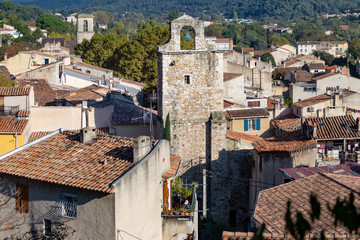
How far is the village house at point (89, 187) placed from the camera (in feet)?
51.8

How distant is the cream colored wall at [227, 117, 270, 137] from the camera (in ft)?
115

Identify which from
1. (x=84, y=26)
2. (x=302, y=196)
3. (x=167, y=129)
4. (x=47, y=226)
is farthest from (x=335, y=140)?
(x=84, y=26)

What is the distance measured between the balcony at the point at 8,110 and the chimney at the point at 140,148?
10898mm

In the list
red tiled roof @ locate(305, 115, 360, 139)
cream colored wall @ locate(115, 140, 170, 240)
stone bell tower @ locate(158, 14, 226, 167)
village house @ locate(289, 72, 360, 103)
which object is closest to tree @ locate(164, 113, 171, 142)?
stone bell tower @ locate(158, 14, 226, 167)

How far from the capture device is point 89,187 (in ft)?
51.5

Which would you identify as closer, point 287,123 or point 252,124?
point 287,123

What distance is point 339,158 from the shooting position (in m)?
24.8

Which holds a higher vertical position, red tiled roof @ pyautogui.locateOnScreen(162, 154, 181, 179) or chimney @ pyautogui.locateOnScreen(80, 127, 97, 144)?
chimney @ pyautogui.locateOnScreen(80, 127, 97, 144)

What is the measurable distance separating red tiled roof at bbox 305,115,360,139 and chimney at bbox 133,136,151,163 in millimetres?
10117

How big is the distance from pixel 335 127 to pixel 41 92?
1796 cm

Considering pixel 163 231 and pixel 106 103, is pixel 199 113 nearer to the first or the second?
pixel 106 103

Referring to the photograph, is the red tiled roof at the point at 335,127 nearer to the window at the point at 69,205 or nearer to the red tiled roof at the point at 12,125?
the red tiled roof at the point at 12,125

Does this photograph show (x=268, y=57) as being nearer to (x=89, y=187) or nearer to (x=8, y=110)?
(x=8, y=110)

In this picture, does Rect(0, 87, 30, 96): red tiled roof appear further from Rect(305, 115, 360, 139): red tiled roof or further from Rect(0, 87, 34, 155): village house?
Rect(305, 115, 360, 139): red tiled roof
